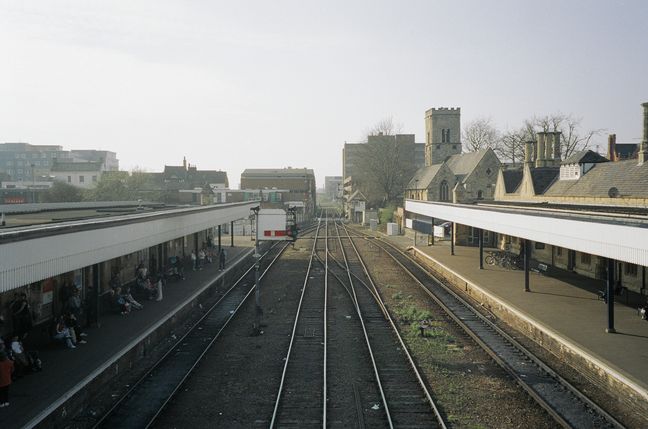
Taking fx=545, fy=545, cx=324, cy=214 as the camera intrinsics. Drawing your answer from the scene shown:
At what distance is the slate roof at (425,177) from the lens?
6674cm

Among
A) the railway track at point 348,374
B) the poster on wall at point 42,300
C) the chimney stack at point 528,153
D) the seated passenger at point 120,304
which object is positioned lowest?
the railway track at point 348,374

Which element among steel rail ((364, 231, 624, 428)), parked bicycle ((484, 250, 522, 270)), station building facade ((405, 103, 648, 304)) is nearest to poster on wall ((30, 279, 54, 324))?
steel rail ((364, 231, 624, 428))

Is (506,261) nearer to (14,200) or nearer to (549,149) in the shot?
(549,149)

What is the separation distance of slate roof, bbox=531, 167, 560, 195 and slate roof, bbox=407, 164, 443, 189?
23512 mm

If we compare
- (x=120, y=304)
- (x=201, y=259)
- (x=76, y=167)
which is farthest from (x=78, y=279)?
(x=76, y=167)

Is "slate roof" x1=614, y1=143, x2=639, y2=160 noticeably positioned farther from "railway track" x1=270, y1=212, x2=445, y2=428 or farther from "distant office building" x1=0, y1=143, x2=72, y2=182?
"distant office building" x1=0, y1=143, x2=72, y2=182

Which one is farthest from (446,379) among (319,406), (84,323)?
(84,323)

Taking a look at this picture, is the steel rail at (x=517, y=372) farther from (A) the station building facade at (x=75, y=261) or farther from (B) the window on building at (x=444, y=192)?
(B) the window on building at (x=444, y=192)

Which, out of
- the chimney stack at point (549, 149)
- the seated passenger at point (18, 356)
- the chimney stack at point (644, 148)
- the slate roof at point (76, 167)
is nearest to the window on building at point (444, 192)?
the chimney stack at point (549, 149)

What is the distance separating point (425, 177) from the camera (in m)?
70.4

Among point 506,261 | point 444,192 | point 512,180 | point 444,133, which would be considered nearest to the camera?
point 506,261

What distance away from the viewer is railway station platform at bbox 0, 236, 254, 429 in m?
10.3

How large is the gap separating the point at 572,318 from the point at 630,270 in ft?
16.8

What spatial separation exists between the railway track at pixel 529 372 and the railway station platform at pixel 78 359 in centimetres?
990
